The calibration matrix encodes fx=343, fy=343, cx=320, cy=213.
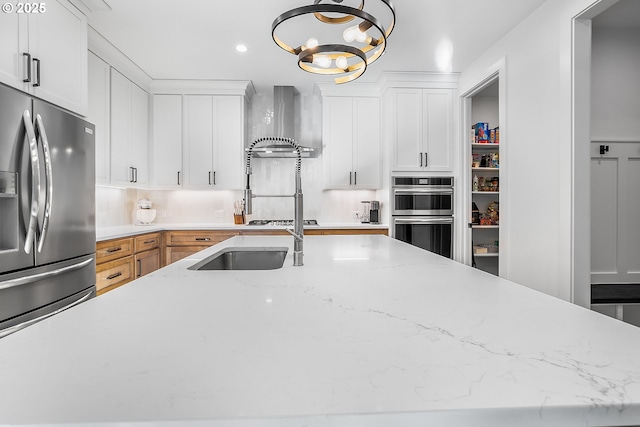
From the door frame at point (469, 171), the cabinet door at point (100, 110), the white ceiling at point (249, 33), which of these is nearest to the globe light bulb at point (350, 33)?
the white ceiling at point (249, 33)

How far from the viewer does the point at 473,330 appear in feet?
2.11

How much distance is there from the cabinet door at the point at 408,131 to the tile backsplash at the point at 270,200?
0.63 metres

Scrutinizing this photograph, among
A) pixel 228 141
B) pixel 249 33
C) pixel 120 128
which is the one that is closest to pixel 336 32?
pixel 249 33

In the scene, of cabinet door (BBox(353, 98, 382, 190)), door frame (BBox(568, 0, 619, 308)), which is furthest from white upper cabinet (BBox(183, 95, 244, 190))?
door frame (BBox(568, 0, 619, 308))

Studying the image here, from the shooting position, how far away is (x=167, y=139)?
399cm

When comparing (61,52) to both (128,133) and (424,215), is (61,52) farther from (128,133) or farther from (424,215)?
(424,215)

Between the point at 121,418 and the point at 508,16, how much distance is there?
3.42 m

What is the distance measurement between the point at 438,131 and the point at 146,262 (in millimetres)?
3433

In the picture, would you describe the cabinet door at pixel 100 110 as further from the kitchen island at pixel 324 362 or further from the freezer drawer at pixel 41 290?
the kitchen island at pixel 324 362

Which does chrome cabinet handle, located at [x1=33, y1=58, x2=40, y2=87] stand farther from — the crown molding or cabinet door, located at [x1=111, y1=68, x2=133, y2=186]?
the crown molding

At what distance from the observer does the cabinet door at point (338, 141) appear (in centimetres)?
409

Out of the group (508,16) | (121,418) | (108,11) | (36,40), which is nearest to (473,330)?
(121,418)

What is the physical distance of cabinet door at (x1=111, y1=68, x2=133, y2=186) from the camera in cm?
326

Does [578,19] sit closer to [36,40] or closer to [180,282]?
[180,282]
